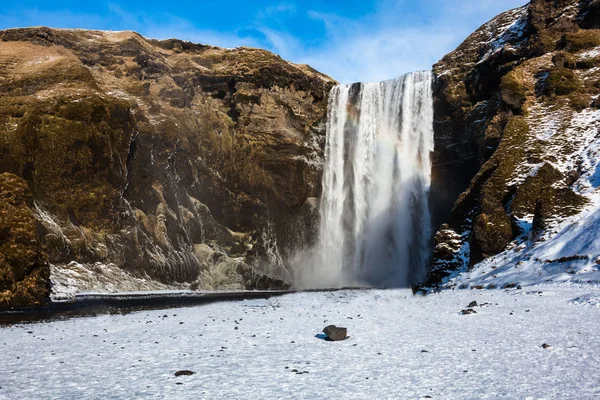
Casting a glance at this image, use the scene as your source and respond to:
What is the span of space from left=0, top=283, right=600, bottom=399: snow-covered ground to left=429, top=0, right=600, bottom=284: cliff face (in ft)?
60.0

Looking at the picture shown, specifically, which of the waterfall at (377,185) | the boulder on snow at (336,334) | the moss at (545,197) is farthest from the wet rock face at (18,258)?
the waterfall at (377,185)

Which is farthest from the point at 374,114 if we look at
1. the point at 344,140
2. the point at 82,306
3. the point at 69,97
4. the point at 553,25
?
the point at 82,306

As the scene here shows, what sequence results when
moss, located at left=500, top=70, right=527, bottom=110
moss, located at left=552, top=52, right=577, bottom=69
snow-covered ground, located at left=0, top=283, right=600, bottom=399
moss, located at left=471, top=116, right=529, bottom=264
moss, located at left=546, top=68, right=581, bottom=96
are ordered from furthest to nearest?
moss, located at left=552, top=52, right=577, bottom=69 → moss, located at left=500, top=70, right=527, bottom=110 → moss, located at left=546, top=68, right=581, bottom=96 → moss, located at left=471, top=116, right=529, bottom=264 → snow-covered ground, located at left=0, top=283, right=600, bottom=399

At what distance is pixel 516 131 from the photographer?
43375 millimetres

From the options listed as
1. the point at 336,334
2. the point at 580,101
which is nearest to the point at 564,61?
the point at 580,101

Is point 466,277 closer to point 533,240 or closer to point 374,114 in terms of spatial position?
point 533,240

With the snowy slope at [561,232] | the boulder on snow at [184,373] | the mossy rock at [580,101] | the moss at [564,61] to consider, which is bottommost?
the boulder on snow at [184,373]

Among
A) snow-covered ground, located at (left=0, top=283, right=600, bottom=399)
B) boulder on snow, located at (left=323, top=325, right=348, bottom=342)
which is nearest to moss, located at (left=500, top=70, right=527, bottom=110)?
snow-covered ground, located at (left=0, top=283, right=600, bottom=399)

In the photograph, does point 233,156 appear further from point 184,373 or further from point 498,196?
point 184,373

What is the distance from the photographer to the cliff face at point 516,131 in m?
35.3

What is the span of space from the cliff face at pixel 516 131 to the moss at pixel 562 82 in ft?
0.30

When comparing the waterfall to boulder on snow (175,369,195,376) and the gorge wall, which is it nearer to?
the gorge wall

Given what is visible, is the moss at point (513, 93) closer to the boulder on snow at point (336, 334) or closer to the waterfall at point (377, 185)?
the waterfall at point (377, 185)

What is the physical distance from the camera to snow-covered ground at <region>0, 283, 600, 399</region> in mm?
8266
